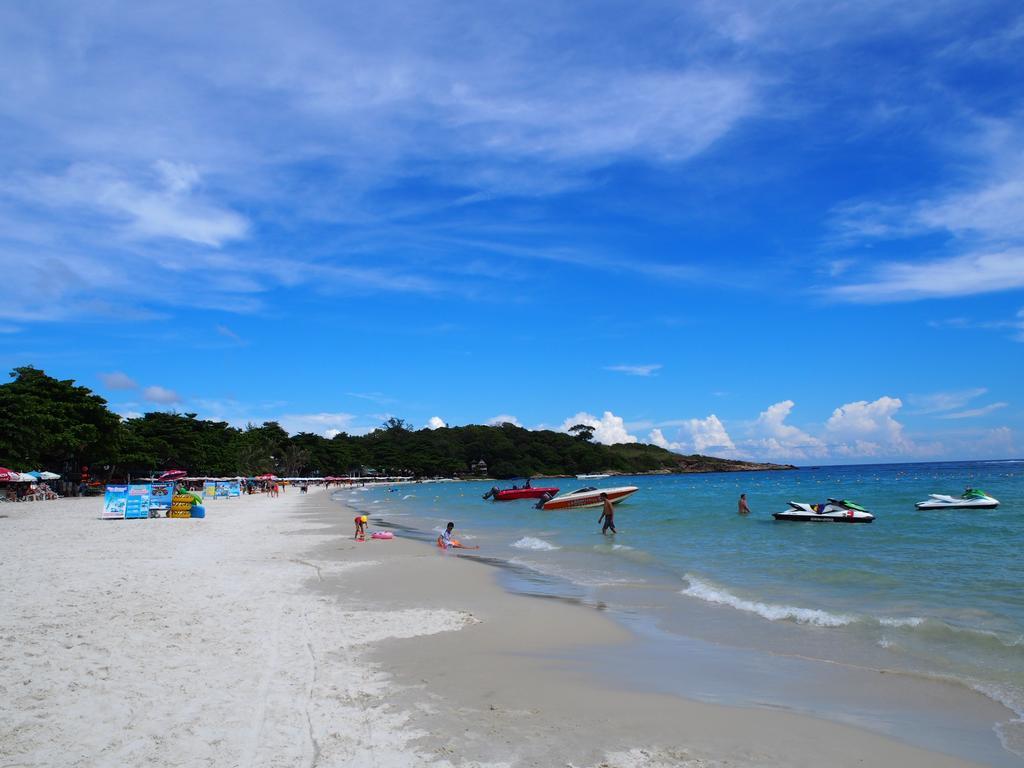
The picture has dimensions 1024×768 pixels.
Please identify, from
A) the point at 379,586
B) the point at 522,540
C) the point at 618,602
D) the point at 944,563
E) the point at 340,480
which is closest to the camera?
the point at 618,602

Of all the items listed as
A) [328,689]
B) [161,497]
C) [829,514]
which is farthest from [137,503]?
[829,514]

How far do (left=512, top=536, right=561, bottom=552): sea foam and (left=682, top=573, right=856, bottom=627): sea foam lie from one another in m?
8.97

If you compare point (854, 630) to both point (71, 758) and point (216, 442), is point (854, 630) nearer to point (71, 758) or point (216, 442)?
point (71, 758)

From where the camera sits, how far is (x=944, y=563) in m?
16.9

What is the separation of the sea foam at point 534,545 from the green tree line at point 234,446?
31854mm

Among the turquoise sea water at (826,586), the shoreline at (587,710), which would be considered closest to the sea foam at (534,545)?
the turquoise sea water at (826,586)

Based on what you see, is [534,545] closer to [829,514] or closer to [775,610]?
[775,610]

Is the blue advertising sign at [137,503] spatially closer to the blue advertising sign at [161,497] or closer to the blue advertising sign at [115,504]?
the blue advertising sign at [115,504]

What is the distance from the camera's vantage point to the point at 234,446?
325 ft

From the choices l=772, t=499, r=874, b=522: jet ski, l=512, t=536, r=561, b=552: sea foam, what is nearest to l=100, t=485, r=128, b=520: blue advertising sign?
l=512, t=536, r=561, b=552: sea foam

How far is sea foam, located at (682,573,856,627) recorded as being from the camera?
10.7 meters

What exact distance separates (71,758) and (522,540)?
20.8 metres

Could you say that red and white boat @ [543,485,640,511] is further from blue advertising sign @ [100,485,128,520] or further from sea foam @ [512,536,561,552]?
blue advertising sign @ [100,485,128,520]

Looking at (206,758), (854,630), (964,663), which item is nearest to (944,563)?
(854,630)
